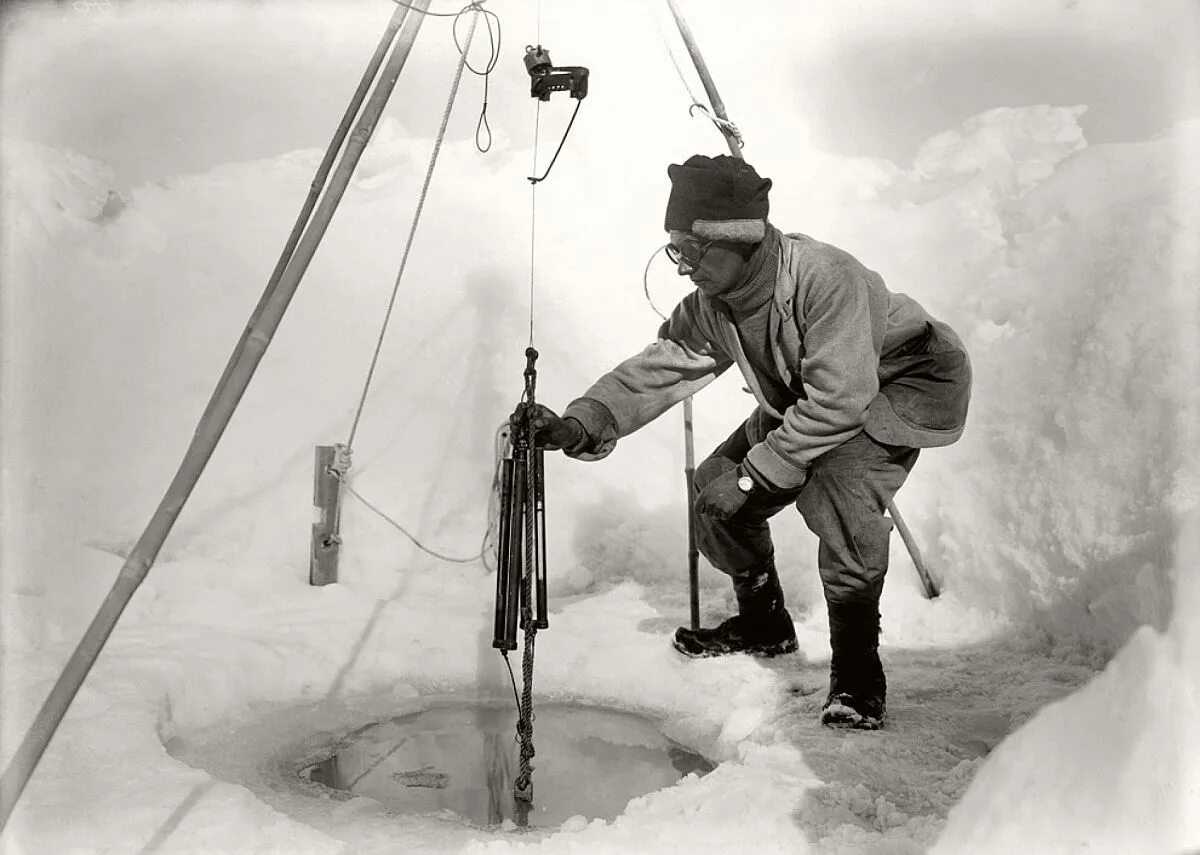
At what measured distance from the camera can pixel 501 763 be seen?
116 inches

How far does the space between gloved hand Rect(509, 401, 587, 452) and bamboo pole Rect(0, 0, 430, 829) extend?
28.9 inches

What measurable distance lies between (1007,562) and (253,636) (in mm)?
2852

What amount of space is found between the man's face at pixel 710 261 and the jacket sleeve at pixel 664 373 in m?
0.30

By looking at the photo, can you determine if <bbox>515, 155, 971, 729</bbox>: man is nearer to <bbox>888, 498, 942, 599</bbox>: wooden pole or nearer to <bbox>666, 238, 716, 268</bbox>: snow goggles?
<bbox>666, 238, 716, 268</bbox>: snow goggles

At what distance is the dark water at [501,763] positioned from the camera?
266cm

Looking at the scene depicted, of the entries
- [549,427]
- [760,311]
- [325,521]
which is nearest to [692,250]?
[760,311]

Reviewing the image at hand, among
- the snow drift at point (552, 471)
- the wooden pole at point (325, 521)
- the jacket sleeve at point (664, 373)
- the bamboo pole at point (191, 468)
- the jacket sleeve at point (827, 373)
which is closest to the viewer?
the bamboo pole at point (191, 468)

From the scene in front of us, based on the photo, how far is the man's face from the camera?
291cm

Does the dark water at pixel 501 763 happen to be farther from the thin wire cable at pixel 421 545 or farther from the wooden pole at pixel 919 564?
the thin wire cable at pixel 421 545

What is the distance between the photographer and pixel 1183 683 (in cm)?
160

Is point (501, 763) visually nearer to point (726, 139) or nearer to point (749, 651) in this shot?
point (749, 651)

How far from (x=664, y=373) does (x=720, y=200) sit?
0.70 metres

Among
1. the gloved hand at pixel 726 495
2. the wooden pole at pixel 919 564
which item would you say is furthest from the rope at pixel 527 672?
the wooden pole at pixel 919 564

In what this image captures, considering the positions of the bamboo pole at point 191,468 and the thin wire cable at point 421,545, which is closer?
the bamboo pole at point 191,468
